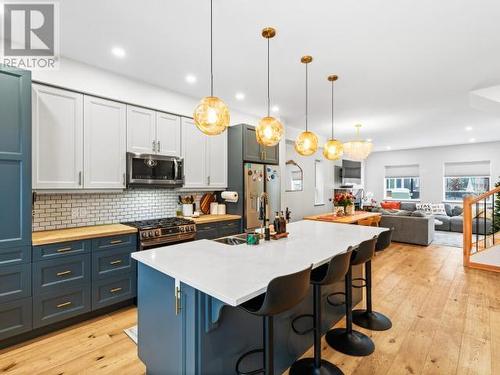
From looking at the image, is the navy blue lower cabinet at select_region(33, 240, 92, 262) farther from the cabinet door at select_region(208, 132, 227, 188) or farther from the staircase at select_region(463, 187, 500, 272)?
the staircase at select_region(463, 187, 500, 272)

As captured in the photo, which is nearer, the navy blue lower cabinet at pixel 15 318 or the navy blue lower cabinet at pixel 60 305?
the navy blue lower cabinet at pixel 15 318

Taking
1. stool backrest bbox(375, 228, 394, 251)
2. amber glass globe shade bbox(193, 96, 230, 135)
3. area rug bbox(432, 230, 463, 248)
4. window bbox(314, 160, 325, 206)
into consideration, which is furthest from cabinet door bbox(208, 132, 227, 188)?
area rug bbox(432, 230, 463, 248)

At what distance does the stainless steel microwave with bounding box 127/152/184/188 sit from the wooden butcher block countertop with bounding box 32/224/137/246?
63 cm

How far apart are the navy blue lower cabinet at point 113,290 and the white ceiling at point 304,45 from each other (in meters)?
2.44

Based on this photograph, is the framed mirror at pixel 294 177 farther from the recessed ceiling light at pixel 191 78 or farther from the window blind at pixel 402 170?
the window blind at pixel 402 170

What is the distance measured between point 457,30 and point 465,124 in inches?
184

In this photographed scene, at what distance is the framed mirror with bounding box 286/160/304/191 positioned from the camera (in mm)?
6664

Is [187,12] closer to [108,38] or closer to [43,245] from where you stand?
[108,38]

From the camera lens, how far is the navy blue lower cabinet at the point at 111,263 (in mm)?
2771

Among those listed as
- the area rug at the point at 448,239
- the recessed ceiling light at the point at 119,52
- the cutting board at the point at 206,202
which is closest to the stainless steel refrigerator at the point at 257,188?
the cutting board at the point at 206,202

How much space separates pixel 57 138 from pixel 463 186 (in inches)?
419

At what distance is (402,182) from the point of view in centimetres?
986

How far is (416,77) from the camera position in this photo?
344 cm

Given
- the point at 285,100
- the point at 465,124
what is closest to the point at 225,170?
the point at 285,100
